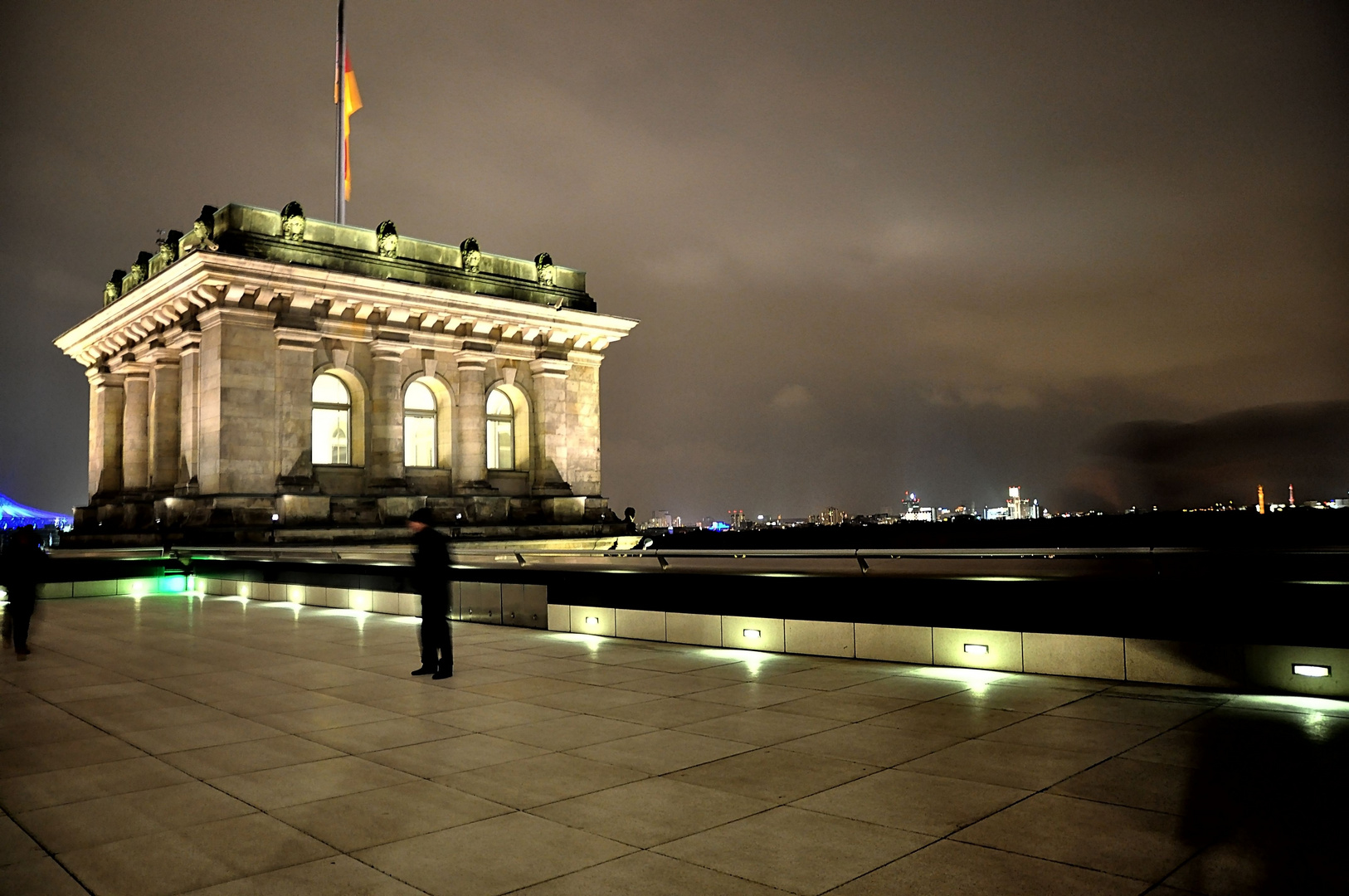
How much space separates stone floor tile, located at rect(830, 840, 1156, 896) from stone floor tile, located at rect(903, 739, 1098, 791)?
140 centimetres

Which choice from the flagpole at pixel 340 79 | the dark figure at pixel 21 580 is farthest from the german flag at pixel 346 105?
the dark figure at pixel 21 580

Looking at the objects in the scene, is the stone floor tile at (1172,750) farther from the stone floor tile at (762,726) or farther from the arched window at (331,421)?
the arched window at (331,421)

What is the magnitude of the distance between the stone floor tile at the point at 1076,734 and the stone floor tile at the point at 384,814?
4.22 metres

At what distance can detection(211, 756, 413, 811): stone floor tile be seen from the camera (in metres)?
6.41

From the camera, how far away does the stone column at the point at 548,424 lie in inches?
1624

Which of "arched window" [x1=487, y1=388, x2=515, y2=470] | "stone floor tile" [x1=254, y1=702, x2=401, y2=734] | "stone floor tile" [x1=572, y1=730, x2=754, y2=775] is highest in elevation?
"arched window" [x1=487, y1=388, x2=515, y2=470]

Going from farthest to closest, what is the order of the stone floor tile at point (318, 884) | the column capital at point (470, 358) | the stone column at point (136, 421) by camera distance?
the stone column at point (136, 421)
the column capital at point (470, 358)
the stone floor tile at point (318, 884)

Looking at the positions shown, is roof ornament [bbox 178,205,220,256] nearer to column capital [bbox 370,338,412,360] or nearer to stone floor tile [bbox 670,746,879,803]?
column capital [bbox 370,338,412,360]

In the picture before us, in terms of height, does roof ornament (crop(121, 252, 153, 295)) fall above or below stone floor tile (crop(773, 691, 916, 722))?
above

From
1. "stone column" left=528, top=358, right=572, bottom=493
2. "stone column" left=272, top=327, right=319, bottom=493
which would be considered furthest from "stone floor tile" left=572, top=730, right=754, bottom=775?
"stone column" left=528, top=358, right=572, bottom=493

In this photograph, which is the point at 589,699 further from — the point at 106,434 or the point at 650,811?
the point at 106,434

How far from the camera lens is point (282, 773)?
7031 millimetres

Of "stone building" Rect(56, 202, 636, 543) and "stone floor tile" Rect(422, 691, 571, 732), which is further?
"stone building" Rect(56, 202, 636, 543)

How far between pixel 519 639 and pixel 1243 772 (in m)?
10.4
